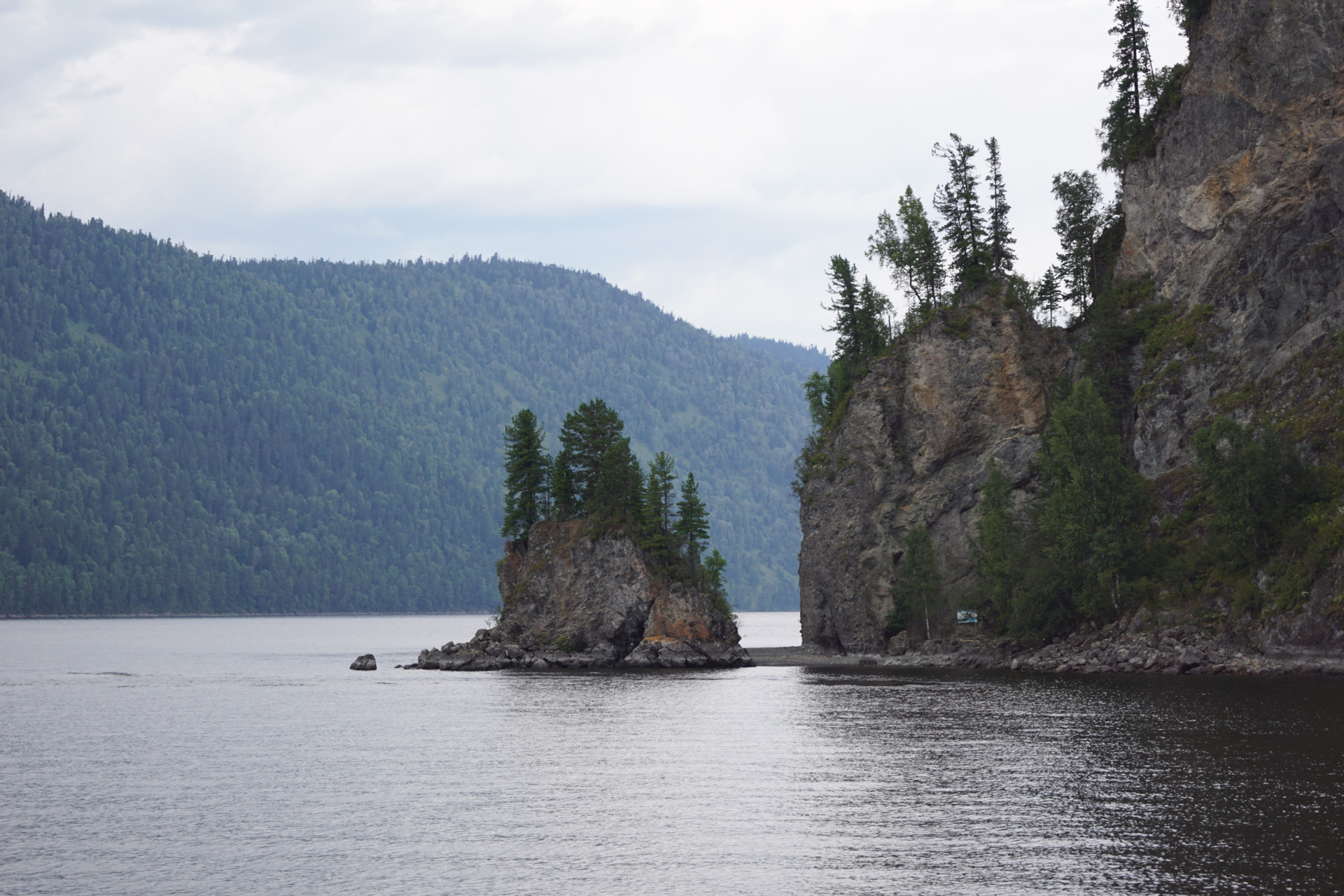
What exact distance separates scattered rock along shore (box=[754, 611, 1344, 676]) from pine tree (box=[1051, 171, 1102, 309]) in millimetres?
41991

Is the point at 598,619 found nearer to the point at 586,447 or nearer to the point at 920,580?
the point at 586,447

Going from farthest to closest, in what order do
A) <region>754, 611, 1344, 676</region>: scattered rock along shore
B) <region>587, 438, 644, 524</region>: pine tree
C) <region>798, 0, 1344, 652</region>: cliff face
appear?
<region>587, 438, 644, 524</region>: pine tree < <region>798, 0, 1344, 652</region>: cliff face < <region>754, 611, 1344, 676</region>: scattered rock along shore

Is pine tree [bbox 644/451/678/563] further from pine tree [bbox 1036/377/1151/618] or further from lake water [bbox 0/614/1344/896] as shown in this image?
pine tree [bbox 1036/377/1151/618]

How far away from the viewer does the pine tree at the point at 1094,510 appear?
9881cm

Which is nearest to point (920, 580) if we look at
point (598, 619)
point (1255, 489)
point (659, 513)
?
point (659, 513)

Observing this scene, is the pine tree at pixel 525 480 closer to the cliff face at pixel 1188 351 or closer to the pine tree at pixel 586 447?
the pine tree at pixel 586 447

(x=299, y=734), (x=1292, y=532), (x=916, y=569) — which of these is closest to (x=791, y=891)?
(x=299, y=734)

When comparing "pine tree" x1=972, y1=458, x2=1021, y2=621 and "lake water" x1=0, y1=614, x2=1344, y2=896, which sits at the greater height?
"pine tree" x1=972, y1=458, x2=1021, y2=621

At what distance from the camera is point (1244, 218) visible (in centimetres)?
10425

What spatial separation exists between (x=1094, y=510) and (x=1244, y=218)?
3091 cm

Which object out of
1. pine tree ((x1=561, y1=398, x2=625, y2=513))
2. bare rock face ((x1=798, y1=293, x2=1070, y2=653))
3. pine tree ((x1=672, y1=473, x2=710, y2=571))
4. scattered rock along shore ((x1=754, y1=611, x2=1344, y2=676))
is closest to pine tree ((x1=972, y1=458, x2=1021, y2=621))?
bare rock face ((x1=798, y1=293, x2=1070, y2=653))

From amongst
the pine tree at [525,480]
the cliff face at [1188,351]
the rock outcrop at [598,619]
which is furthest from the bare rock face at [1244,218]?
the pine tree at [525,480]

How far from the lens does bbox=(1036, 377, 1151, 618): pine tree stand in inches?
3890

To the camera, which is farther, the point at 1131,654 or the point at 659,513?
the point at 659,513
